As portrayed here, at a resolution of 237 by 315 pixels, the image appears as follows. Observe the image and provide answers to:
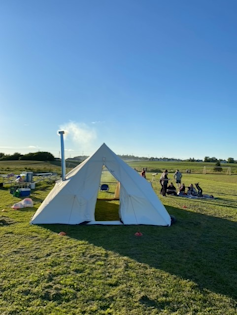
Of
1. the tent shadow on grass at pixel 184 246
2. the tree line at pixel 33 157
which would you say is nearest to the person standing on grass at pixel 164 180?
the tent shadow on grass at pixel 184 246

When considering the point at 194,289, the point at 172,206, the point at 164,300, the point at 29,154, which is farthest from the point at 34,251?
the point at 29,154

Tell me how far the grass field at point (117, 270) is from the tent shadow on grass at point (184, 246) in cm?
2

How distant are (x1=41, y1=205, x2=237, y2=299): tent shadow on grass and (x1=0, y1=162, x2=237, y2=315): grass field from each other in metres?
0.02

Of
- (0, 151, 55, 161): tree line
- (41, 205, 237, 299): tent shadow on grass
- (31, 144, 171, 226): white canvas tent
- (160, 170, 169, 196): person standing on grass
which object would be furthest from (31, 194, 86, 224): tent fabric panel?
(0, 151, 55, 161): tree line

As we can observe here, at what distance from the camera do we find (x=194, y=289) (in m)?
3.51

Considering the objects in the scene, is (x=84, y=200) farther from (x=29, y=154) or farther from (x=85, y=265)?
(x=29, y=154)

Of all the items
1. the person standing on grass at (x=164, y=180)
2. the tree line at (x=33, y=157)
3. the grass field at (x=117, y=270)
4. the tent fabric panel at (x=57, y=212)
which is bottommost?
the grass field at (x=117, y=270)

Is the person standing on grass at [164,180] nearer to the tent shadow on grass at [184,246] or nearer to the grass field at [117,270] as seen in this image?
the tent shadow on grass at [184,246]

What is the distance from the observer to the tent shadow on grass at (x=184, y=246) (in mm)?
3943

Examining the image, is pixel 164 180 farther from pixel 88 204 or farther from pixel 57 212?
pixel 57 212

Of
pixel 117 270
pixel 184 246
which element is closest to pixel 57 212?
pixel 117 270

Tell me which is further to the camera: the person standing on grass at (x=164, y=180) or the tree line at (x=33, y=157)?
the tree line at (x=33, y=157)

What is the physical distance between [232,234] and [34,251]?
5.06 metres

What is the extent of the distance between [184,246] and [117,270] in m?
1.98
